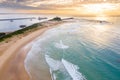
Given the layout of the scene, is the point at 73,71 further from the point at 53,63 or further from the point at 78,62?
the point at 53,63

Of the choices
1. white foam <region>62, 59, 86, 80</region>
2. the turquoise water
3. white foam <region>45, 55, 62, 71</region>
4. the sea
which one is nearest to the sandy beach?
the sea

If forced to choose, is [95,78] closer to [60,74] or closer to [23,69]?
[60,74]

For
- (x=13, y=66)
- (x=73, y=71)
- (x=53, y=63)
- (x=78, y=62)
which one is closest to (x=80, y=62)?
(x=78, y=62)

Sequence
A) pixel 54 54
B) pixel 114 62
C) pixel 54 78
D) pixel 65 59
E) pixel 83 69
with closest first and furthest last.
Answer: pixel 54 78 → pixel 83 69 → pixel 114 62 → pixel 65 59 → pixel 54 54

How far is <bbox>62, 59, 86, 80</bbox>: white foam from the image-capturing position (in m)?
24.4

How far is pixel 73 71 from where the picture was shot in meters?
26.4

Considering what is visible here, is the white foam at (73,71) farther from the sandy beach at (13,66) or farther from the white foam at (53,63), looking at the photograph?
the sandy beach at (13,66)

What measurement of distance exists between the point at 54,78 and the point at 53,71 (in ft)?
8.36

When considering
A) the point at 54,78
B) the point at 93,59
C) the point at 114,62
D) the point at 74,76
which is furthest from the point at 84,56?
the point at 54,78

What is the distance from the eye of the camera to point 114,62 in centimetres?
3025

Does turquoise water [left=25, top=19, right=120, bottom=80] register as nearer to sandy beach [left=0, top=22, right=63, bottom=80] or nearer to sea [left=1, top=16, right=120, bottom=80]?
sea [left=1, top=16, right=120, bottom=80]

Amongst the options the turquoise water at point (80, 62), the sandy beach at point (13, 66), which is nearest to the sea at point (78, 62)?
the turquoise water at point (80, 62)

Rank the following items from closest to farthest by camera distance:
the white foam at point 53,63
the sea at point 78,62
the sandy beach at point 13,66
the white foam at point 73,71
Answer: the sandy beach at point 13,66
the white foam at point 73,71
the sea at point 78,62
the white foam at point 53,63

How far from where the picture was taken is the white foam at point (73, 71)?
24.4m
